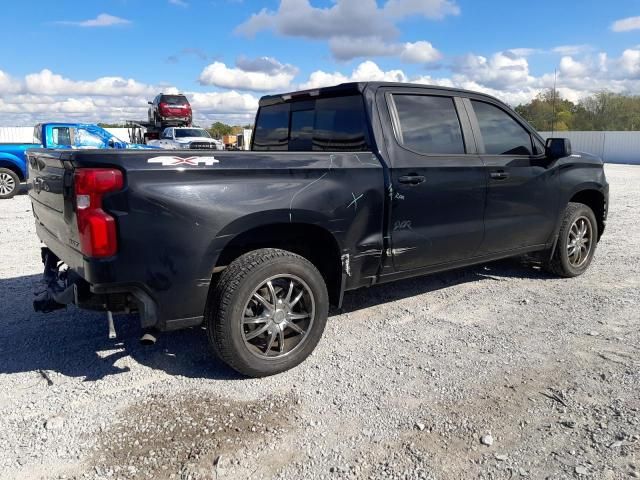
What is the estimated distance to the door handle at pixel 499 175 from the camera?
4.48 m

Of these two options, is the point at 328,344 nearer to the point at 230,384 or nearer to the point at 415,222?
the point at 230,384

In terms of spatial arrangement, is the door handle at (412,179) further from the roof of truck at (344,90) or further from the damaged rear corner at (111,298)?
the damaged rear corner at (111,298)

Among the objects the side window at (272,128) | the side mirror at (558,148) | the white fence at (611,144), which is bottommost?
the side mirror at (558,148)

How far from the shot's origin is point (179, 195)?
9.53ft

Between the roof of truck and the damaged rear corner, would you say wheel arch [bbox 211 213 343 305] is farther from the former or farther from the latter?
the roof of truck

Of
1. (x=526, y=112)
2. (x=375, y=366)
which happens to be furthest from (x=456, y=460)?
(x=526, y=112)

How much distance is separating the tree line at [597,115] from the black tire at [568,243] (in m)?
40.2

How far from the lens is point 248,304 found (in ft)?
10.8

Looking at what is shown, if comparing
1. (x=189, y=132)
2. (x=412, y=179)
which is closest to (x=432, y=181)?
(x=412, y=179)

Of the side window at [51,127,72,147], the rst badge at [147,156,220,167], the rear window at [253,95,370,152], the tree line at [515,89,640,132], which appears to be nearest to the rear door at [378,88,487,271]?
the rear window at [253,95,370,152]

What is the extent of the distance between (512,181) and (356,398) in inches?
104

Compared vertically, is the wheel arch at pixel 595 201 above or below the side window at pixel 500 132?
below

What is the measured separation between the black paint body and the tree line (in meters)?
41.7

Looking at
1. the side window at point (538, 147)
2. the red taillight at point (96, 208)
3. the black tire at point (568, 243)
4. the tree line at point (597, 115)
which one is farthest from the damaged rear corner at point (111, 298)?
the tree line at point (597, 115)
